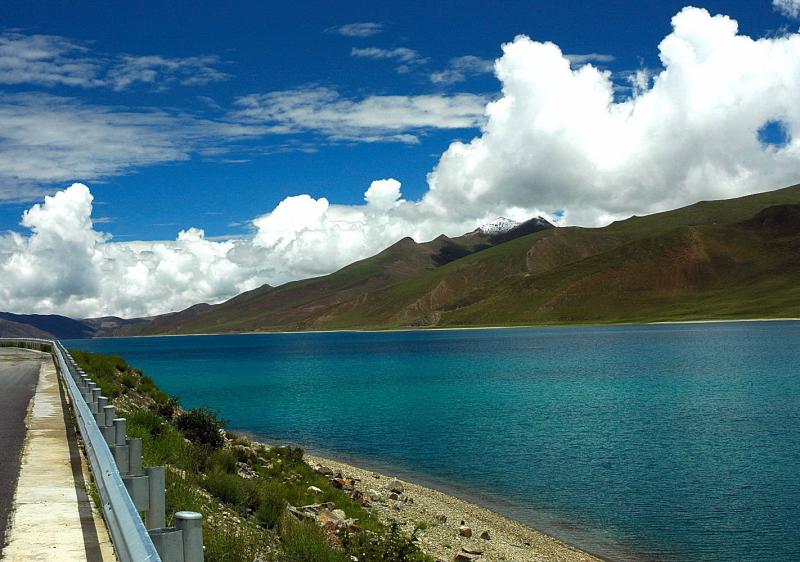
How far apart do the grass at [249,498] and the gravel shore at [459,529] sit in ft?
5.71

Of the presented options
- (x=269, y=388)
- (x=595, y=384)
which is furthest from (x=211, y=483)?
(x=269, y=388)

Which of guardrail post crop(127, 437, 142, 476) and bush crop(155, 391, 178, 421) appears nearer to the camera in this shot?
guardrail post crop(127, 437, 142, 476)

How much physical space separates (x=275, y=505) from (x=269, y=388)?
70584 millimetres

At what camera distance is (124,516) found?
593 cm

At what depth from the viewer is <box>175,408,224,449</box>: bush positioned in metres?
26.4

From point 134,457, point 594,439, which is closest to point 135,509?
point 134,457

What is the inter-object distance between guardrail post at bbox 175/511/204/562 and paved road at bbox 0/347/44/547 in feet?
15.5

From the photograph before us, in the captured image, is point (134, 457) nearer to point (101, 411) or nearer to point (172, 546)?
point (172, 546)

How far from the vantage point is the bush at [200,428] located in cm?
2641

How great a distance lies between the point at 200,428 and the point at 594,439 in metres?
25.2

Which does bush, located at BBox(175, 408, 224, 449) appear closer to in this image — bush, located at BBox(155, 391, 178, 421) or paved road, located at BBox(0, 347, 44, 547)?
bush, located at BBox(155, 391, 178, 421)

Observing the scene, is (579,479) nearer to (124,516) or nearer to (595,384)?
(124,516)

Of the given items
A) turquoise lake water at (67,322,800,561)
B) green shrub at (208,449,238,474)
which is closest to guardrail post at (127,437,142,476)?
green shrub at (208,449,238,474)

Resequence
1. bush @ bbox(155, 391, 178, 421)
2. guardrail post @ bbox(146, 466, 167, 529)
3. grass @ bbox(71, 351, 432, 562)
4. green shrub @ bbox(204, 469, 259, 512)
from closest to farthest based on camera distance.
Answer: guardrail post @ bbox(146, 466, 167, 529), grass @ bbox(71, 351, 432, 562), green shrub @ bbox(204, 469, 259, 512), bush @ bbox(155, 391, 178, 421)
